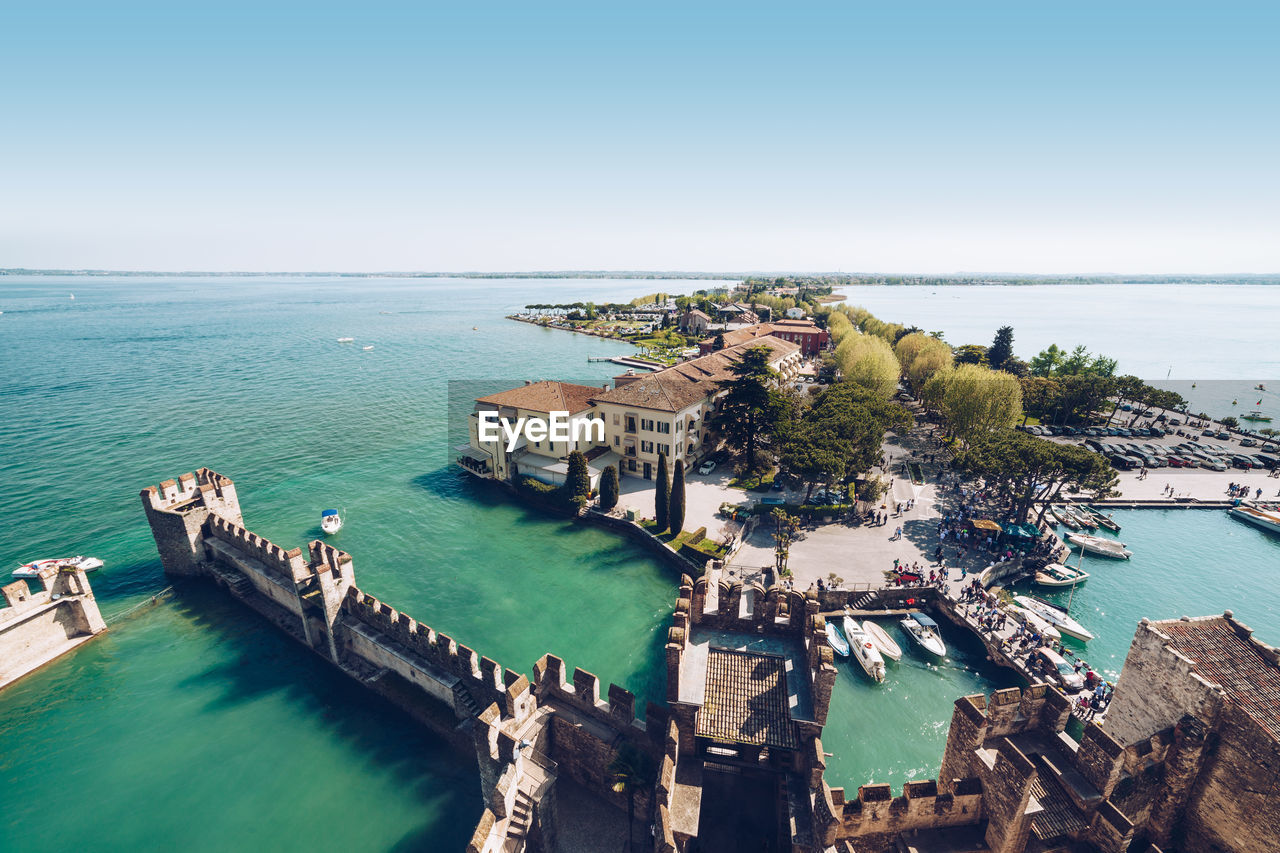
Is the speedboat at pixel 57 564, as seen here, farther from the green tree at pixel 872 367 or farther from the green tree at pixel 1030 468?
the green tree at pixel 872 367

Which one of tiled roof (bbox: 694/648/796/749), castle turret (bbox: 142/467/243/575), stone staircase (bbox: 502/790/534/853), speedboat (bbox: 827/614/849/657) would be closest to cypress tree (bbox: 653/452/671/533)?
speedboat (bbox: 827/614/849/657)

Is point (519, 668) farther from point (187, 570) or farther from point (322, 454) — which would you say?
point (322, 454)

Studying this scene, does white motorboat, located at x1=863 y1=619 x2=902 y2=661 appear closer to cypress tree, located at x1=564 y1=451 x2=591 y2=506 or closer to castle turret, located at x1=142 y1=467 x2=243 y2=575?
cypress tree, located at x1=564 y1=451 x2=591 y2=506

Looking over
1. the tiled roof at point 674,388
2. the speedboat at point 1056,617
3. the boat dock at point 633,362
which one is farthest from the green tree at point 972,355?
Result: the speedboat at point 1056,617

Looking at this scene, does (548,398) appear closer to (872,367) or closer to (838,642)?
(838,642)

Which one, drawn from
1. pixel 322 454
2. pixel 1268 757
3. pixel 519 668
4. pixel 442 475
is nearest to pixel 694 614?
pixel 519 668

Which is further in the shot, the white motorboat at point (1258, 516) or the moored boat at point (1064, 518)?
the white motorboat at point (1258, 516)

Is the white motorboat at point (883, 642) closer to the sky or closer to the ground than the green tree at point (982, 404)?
closer to the ground
